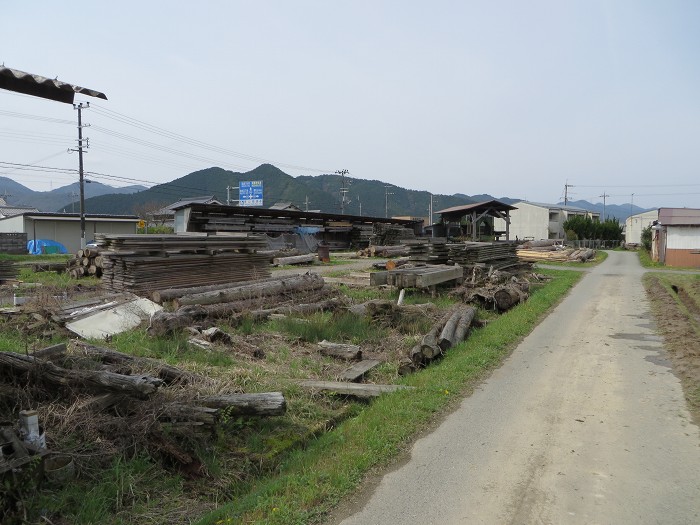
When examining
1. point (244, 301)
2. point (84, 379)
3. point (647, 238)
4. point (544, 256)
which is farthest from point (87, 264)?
point (647, 238)

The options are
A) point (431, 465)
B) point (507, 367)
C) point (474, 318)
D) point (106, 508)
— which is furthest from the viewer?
point (474, 318)

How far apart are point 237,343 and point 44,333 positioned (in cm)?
341

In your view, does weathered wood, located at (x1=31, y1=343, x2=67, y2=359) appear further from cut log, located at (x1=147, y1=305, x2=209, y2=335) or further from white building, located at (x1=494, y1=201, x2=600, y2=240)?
white building, located at (x1=494, y1=201, x2=600, y2=240)

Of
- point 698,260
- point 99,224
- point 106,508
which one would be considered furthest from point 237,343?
point 99,224

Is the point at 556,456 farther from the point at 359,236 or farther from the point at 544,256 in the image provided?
the point at 359,236

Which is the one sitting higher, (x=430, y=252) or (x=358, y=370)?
(x=430, y=252)

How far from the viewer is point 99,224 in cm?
4469

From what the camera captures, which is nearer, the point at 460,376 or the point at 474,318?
the point at 460,376

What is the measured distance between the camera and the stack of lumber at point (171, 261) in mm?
13500

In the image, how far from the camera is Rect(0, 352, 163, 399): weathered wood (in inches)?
200

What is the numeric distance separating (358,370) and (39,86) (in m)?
A: 5.53

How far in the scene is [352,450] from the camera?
491cm

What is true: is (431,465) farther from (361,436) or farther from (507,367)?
(507,367)

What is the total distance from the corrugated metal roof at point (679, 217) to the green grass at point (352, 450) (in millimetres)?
30128
